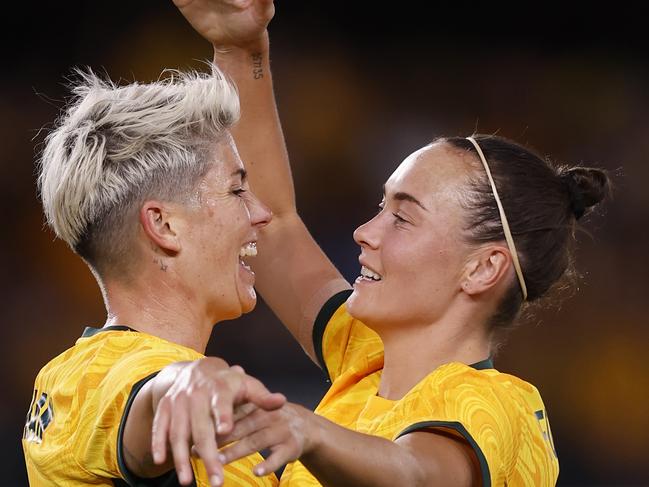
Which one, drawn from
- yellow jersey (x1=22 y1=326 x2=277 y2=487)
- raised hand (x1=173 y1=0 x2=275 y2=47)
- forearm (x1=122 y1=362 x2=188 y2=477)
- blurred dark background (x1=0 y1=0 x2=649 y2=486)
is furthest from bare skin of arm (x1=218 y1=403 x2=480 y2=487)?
blurred dark background (x1=0 y1=0 x2=649 y2=486)

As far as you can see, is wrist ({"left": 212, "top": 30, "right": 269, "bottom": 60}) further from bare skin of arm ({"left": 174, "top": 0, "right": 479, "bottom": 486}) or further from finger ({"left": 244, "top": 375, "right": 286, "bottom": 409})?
finger ({"left": 244, "top": 375, "right": 286, "bottom": 409})

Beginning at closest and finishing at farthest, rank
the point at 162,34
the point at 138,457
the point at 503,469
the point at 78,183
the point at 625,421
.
A: 1. the point at 138,457
2. the point at 503,469
3. the point at 78,183
4. the point at 625,421
5. the point at 162,34

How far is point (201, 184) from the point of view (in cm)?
216

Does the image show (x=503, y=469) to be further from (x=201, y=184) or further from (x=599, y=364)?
(x=599, y=364)

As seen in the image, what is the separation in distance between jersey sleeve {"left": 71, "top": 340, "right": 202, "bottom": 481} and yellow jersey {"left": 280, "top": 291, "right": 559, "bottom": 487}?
479mm

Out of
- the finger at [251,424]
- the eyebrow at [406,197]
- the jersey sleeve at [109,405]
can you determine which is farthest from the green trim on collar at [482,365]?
the finger at [251,424]

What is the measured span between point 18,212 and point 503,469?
414 centimetres

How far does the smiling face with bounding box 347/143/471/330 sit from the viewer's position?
230 centimetres

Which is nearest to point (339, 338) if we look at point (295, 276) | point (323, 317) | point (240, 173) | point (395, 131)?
point (323, 317)

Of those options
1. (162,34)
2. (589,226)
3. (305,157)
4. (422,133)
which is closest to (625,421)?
(589,226)

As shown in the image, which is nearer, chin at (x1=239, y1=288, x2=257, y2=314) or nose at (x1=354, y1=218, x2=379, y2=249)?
chin at (x1=239, y1=288, x2=257, y2=314)

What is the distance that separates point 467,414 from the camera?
1.92m

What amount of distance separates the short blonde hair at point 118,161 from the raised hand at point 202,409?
754mm

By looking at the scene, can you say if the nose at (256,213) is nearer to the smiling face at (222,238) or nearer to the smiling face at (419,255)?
the smiling face at (222,238)
